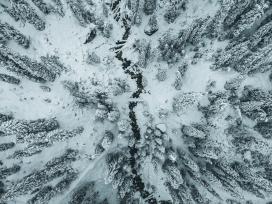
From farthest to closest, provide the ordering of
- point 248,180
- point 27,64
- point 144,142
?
point 144,142 → point 248,180 → point 27,64

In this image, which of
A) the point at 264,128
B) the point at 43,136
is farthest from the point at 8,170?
the point at 264,128

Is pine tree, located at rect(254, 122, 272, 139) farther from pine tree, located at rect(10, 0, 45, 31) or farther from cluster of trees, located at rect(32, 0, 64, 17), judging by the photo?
pine tree, located at rect(10, 0, 45, 31)

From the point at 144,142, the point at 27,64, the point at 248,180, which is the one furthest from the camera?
the point at 144,142

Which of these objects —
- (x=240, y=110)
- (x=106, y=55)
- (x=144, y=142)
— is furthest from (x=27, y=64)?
(x=240, y=110)

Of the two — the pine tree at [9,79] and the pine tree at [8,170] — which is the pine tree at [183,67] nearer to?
the pine tree at [9,79]

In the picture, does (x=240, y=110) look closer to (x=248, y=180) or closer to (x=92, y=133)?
(x=248, y=180)

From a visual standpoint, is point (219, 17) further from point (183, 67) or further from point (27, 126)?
point (27, 126)
